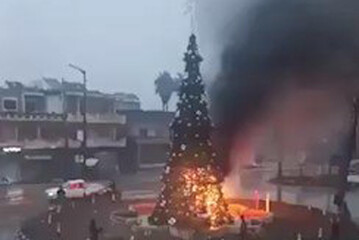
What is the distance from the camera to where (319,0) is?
5457 millimetres

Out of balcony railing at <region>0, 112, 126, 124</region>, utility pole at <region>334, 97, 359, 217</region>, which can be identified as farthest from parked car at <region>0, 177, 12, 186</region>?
utility pole at <region>334, 97, 359, 217</region>

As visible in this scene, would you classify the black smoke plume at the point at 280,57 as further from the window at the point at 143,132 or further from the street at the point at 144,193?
the window at the point at 143,132

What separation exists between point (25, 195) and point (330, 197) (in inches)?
126

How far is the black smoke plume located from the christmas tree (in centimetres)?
47

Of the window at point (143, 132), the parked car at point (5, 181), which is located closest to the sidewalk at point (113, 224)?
Result: the parked car at point (5, 181)

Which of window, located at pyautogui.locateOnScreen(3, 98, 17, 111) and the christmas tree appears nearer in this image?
window, located at pyautogui.locateOnScreen(3, 98, 17, 111)

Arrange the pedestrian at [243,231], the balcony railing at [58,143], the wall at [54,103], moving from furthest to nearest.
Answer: the wall at [54,103], the balcony railing at [58,143], the pedestrian at [243,231]

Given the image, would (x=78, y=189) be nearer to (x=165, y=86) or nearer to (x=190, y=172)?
(x=190, y=172)

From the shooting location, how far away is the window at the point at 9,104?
5.33m

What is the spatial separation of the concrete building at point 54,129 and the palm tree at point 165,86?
27 centimetres

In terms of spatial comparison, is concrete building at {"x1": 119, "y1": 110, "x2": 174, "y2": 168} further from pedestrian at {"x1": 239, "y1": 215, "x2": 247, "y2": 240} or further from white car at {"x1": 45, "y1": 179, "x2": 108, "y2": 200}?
pedestrian at {"x1": 239, "y1": 215, "x2": 247, "y2": 240}

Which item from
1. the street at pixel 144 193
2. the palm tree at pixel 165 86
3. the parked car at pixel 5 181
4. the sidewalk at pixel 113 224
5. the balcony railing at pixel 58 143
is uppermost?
the palm tree at pixel 165 86

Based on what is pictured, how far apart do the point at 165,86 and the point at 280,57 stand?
1316mm

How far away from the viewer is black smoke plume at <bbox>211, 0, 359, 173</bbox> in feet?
18.1
